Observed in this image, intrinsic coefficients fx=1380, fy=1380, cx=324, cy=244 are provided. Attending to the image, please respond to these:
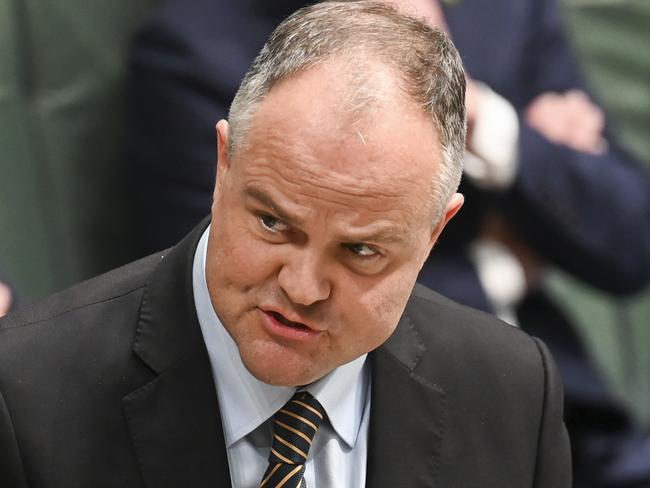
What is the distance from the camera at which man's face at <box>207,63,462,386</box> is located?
63.5 inches

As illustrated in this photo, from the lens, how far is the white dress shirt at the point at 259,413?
1852 mm

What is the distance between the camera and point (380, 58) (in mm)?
1647

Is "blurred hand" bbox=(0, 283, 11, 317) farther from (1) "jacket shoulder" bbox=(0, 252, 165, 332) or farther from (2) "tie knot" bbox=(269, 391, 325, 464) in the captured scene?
(2) "tie knot" bbox=(269, 391, 325, 464)

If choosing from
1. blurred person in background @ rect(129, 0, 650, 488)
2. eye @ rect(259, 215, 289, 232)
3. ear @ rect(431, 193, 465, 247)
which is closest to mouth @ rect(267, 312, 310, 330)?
eye @ rect(259, 215, 289, 232)

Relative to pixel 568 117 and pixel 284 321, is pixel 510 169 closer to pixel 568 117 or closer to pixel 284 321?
pixel 568 117

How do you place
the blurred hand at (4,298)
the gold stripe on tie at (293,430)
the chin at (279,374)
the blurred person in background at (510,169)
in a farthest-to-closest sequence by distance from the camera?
the blurred person in background at (510,169), the blurred hand at (4,298), the gold stripe on tie at (293,430), the chin at (279,374)

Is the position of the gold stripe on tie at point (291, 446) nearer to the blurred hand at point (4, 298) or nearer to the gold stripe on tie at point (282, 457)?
the gold stripe on tie at point (282, 457)

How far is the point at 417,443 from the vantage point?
195 centimetres

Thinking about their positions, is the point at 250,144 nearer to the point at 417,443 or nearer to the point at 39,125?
the point at 417,443

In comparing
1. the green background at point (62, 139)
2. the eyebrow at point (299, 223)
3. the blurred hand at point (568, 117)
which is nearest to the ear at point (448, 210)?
the eyebrow at point (299, 223)

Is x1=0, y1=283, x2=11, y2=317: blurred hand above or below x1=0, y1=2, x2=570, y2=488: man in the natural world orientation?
below

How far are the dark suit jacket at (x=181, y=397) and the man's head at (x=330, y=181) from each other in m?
0.15

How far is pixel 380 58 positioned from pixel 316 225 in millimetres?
213

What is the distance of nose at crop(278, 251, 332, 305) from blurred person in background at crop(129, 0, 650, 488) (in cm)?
121
